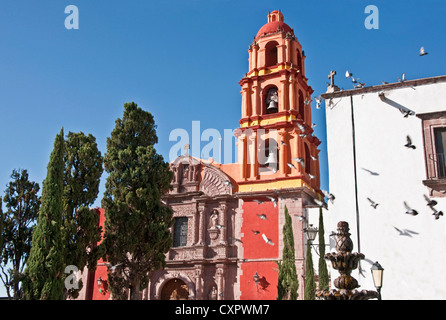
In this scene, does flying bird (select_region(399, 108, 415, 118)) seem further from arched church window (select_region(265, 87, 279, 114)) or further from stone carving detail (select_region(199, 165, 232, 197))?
stone carving detail (select_region(199, 165, 232, 197))

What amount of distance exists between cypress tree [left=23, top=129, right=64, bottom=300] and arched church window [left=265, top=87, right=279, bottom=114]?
489 inches

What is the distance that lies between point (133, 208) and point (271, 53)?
1352 cm

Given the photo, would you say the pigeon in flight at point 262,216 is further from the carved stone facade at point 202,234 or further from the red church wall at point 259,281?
the red church wall at point 259,281

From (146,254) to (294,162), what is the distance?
30.1 feet

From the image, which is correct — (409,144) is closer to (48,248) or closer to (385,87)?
(385,87)

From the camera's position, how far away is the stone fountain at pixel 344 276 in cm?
747

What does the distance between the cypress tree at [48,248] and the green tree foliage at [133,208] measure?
236 centimetres

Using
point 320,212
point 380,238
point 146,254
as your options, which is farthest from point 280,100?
point 380,238

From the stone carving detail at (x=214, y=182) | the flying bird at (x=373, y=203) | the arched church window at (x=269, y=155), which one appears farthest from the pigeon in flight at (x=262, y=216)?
the flying bird at (x=373, y=203)

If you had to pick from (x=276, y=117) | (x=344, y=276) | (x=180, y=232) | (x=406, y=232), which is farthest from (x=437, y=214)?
(x=180, y=232)

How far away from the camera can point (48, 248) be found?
576 inches

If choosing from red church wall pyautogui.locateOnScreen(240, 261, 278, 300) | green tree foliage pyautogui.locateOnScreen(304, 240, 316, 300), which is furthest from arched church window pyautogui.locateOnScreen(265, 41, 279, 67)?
green tree foliage pyautogui.locateOnScreen(304, 240, 316, 300)

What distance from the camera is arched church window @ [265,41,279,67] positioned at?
25969mm
